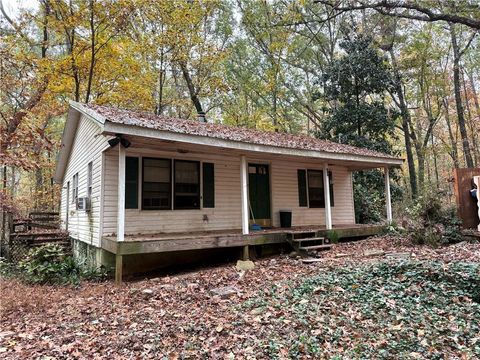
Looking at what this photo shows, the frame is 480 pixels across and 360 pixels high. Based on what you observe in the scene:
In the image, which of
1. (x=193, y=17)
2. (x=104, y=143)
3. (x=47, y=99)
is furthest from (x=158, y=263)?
(x=193, y=17)

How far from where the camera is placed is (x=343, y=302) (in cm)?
443

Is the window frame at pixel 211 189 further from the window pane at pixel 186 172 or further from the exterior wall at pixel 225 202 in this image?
the window pane at pixel 186 172

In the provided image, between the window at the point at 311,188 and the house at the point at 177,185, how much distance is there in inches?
1.4

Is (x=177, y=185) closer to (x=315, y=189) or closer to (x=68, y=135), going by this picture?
(x=315, y=189)

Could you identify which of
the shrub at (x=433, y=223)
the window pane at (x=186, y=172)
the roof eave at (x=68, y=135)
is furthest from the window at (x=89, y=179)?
the shrub at (x=433, y=223)

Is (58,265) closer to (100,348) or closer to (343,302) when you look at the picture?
(100,348)

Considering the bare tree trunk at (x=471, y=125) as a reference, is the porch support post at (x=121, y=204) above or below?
below

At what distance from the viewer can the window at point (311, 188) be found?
1094 cm

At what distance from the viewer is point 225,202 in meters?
9.28

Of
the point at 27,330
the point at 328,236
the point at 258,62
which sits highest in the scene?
the point at 258,62

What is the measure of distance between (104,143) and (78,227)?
12.3 feet

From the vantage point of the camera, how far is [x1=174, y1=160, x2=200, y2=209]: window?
844 cm

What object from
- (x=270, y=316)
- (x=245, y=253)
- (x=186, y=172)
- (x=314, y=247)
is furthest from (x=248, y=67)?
(x=270, y=316)

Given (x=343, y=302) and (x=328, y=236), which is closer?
(x=343, y=302)
